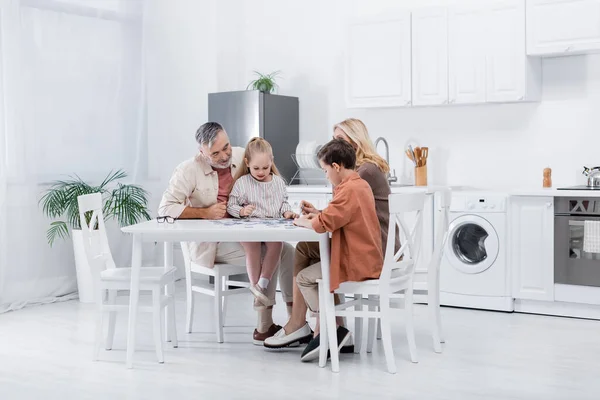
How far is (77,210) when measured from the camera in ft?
18.1

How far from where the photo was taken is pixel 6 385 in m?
3.47

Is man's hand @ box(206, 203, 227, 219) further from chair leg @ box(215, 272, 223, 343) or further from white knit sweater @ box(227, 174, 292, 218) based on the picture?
chair leg @ box(215, 272, 223, 343)

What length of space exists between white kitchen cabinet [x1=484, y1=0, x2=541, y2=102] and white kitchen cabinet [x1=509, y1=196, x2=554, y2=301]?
2.41ft

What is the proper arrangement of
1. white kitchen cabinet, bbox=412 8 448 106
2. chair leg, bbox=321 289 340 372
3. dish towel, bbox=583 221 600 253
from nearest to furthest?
chair leg, bbox=321 289 340 372, dish towel, bbox=583 221 600 253, white kitchen cabinet, bbox=412 8 448 106

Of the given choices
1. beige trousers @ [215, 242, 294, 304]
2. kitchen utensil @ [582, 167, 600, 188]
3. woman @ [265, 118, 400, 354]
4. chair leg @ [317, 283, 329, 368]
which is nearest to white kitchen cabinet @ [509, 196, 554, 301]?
kitchen utensil @ [582, 167, 600, 188]

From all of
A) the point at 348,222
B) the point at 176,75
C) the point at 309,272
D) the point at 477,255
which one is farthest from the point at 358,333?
the point at 176,75

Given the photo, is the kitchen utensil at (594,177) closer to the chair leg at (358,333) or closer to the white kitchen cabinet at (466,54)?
the white kitchen cabinet at (466,54)

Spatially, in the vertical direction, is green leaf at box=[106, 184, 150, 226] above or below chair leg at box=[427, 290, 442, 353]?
above

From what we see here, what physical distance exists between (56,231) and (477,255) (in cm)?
291

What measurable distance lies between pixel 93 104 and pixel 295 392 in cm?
334

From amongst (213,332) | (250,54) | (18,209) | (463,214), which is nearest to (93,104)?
(18,209)

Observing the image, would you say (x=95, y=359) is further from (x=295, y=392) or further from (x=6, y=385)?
(x=295, y=392)

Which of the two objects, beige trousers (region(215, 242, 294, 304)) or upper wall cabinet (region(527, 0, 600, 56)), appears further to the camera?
upper wall cabinet (region(527, 0, 600, 56))

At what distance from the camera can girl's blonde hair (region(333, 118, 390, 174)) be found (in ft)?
12.6
